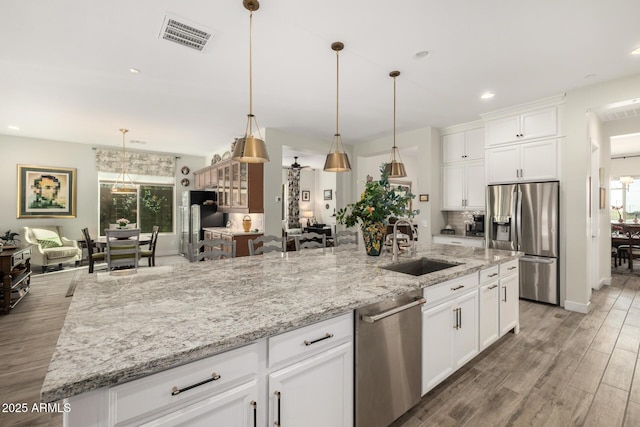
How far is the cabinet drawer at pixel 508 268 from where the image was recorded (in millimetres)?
2615

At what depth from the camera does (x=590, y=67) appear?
9.82 feet

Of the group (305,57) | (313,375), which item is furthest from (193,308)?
(305,57)

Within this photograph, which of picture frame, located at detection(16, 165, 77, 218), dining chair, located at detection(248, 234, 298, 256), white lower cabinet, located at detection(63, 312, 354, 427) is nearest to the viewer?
white lower cabinet, located at detection(63, 312, 354, 427)

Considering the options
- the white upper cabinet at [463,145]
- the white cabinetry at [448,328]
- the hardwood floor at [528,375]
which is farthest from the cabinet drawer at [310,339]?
the white upper cabinet at [463,145]

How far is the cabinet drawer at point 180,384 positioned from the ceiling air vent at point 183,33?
8.08 feet

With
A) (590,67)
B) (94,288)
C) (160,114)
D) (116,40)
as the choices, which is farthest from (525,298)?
(160,114)

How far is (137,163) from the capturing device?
23.4 feet

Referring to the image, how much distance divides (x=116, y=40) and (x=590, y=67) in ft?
15.0

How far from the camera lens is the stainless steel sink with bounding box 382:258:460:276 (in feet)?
7.83

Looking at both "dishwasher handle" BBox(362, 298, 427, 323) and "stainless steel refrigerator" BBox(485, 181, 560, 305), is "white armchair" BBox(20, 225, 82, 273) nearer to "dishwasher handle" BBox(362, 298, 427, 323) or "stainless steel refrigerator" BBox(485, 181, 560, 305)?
"dishwasher handle" BBox(362, 298, 427, 323)

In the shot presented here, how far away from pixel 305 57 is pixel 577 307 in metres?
4.33

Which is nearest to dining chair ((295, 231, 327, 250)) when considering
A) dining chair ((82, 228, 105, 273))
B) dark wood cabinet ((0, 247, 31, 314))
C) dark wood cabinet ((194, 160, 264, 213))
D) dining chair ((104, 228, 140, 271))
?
dark wood cabinet ((194, 160, 264, 213))

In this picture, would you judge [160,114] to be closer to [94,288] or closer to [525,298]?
[94,288]

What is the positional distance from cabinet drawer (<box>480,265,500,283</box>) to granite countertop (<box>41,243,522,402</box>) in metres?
0.11
